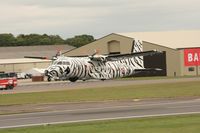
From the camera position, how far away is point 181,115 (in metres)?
20.4

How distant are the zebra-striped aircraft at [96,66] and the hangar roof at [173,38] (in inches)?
632

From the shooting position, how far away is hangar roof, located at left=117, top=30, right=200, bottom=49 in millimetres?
91375

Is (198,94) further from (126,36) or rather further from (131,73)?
(126,36)

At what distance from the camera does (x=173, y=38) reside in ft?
317

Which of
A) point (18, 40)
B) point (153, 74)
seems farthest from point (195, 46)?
point (18, 40)

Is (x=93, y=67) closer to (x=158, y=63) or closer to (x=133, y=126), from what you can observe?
(x=158, y=63)

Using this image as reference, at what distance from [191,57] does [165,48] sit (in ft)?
14.8

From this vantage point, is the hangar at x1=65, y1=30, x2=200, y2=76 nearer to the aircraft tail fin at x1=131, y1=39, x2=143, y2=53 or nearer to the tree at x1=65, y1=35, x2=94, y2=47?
the aircraft tail fin at x1=131, y1=39, x2=143, y2=53

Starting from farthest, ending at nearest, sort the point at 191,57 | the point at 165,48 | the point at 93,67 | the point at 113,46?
the point at 113,46 → the point at 191,57 → the point at 165,48 → the point at 93,67

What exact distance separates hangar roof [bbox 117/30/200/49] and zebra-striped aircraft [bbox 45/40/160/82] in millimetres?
16047

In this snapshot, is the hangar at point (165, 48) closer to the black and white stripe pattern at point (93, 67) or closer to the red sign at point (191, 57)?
the red sign at point (191, 57)

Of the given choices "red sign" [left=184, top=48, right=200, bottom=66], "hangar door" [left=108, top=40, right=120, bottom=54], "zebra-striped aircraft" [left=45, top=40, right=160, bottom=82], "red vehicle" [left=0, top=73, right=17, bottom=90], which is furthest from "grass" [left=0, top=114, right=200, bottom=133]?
"hangar door" [left=108, top=40, right=120, bottom=54]

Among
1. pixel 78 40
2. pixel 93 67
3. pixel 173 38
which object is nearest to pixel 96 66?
Answer: pixel 93 67

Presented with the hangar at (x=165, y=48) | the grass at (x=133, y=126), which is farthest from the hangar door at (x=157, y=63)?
the grass at (x=133, y=126)
